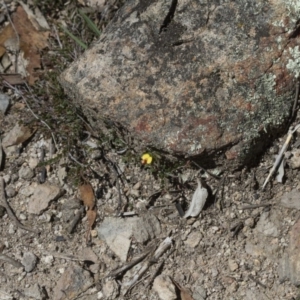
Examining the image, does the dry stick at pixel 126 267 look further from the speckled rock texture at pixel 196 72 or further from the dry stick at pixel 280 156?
the dry stick at pixel 280 156

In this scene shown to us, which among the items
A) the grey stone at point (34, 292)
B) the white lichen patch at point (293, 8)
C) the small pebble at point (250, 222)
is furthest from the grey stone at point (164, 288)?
the white lichen patch at point (293, 8)

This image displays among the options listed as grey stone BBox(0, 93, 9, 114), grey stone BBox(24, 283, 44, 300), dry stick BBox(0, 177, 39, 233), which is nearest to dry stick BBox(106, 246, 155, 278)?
grey stone BBox(24, 283, 44, 300)

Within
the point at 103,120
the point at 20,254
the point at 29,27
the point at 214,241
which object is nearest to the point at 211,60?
the point at 103,120

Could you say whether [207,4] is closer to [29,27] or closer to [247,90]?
[247,90]

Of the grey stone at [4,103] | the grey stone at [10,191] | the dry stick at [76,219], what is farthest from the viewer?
the grey stone at [4,103]

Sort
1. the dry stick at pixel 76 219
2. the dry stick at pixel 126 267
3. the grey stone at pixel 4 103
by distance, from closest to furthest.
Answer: the dry stick at pixel 126 267 → the dry stick at pixel 76 219 → the grey stone at pixel 4 103

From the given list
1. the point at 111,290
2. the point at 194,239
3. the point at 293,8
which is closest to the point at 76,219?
the point at 111,290

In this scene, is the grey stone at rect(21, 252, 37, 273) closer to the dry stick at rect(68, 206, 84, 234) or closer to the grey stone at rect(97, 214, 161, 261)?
the dry stick at rect(68, 206, 84, 234)
